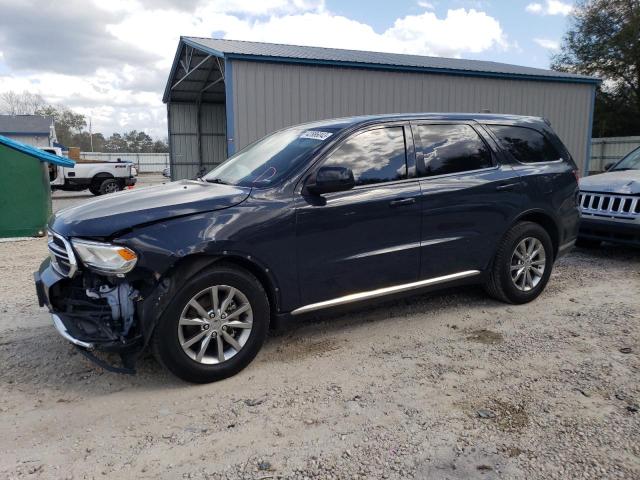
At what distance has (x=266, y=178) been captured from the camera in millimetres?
3826

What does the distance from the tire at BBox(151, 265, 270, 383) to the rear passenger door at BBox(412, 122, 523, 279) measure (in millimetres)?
1553

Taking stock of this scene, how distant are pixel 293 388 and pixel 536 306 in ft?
9.19

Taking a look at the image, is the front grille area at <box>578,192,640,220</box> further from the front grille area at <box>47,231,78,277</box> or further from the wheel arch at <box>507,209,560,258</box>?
the front grille area at <box>47,231,78,277</box>

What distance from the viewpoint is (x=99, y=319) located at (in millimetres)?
3229

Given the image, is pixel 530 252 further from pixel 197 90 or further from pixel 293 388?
pixel 197 90

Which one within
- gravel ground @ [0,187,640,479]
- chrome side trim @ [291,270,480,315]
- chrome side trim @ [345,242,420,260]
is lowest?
gravel ground @ [0,187,640,479]

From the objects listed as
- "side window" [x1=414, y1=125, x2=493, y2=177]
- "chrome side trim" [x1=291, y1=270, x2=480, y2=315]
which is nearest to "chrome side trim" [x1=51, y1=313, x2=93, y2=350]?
"chrome side trim" [x1=291, y1=270, x2=480, y2=315]

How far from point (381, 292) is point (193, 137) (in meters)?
18.2

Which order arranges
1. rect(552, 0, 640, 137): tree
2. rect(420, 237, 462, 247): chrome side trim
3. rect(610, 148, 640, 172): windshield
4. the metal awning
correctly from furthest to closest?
1. rect(552, 0, 640, 137): tree
2. the metal awning
3. rect(610, 148, 640, 172): windshield
4. rect(420, 237, 462, 247): chrome side trim

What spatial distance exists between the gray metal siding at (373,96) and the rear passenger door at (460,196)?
893 cm

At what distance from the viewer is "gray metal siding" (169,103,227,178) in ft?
66.8

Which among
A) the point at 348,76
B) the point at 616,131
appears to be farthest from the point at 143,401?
the point at 616,131

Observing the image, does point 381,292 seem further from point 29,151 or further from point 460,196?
point 29,151

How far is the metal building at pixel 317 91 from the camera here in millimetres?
12805
